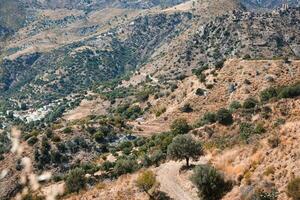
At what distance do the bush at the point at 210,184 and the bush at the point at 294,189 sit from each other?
28.8ft

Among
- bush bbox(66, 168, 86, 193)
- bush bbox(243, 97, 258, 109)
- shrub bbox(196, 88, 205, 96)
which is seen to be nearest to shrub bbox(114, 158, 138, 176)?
bush bbox(66, 168, 86, 193)

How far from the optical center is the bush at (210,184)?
44.4 m

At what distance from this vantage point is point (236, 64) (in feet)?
507

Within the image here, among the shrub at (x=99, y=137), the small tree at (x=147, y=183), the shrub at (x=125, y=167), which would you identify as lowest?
the shrub at (x=99, y=137)

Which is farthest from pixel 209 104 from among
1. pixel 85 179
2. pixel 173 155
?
pixel 173 155

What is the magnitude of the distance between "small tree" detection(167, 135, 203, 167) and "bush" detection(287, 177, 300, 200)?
2354cm

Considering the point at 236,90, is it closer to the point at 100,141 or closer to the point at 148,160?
the point at 100,141

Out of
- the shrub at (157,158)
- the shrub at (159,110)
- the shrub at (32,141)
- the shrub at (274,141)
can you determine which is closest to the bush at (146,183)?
the shrub at (274,141)

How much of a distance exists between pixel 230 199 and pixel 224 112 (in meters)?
47.9

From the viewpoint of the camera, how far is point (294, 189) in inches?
1410

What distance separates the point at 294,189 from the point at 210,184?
33.5 ft

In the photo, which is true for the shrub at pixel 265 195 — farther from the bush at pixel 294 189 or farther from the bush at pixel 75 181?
the bush at pixel 75 181

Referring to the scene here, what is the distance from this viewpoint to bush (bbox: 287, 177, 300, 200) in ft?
116

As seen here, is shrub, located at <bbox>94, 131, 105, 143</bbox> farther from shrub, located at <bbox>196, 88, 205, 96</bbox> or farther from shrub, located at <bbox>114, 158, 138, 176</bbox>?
shrub, located at <bbox>114, 158, 138, 176</bbox>
